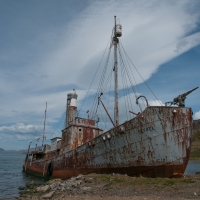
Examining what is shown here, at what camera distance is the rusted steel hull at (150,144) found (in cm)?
1420

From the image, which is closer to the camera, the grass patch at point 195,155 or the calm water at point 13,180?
the calm water at point 13,180

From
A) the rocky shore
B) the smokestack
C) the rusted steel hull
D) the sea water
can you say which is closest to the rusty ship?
the rusted steel hull

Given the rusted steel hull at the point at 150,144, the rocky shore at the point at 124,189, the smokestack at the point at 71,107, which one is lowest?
the rocky shore at the point at 124,189

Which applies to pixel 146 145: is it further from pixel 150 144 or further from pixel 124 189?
pixel 124 189

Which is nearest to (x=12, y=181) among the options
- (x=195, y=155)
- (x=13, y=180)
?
(x=13, y=180)

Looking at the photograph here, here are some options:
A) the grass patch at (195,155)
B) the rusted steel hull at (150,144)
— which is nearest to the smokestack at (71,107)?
the rusted steel hull at (150,144)

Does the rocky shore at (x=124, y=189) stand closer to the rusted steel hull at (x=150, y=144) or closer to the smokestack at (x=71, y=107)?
the rusted steel hull at (x=150, y=144)

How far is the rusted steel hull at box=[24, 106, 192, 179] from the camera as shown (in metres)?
→ 14.2

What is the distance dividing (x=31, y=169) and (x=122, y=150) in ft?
75.4

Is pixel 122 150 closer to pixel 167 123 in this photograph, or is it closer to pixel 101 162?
pixel 101 162

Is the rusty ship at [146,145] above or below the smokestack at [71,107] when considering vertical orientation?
below

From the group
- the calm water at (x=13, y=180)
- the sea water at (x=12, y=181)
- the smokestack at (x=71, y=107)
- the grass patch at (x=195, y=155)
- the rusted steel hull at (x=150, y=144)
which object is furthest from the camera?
the grass patch at (x=195, y=155)

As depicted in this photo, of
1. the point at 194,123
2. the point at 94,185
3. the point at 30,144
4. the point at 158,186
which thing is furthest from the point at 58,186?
the point at 30,144

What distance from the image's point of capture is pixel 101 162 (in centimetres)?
1762
